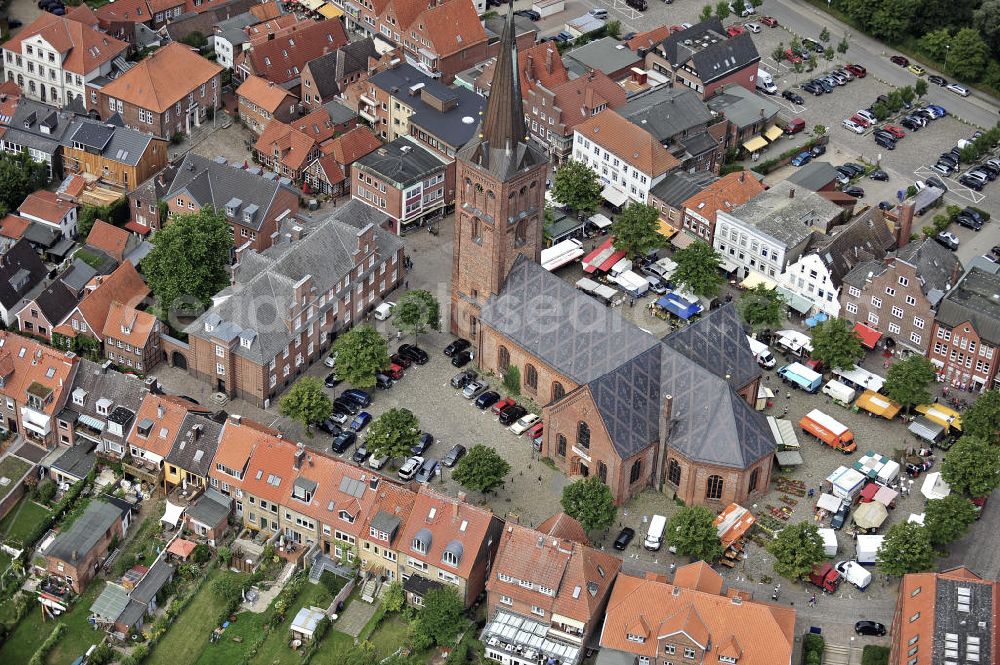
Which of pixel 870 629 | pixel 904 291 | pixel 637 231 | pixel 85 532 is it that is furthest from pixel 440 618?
pixel 904 291

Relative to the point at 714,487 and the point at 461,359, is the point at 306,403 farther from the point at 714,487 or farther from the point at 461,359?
the point at 714,487

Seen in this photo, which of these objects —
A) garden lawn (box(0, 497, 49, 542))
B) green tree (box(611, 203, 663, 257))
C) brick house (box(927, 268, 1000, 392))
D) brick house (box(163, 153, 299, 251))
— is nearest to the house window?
brick house (box(927, 268, 1000, 392))

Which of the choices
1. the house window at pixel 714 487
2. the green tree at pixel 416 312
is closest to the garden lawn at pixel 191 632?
the green tree at pixel 416 312

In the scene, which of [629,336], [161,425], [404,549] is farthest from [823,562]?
[161,425]

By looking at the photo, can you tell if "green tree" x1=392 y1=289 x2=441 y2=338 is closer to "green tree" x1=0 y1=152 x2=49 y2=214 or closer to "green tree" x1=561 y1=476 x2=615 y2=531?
"green tree" x1=561 y1=476 x2=615 y2=531

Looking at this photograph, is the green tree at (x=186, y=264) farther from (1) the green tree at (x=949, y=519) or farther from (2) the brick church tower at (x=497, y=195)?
(1) the green tree at (x=949, y=519)
